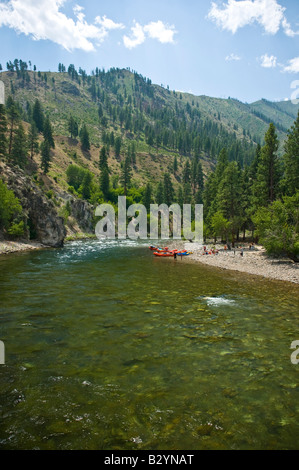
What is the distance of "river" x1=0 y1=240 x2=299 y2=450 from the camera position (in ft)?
21.4

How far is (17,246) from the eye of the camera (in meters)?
44.6

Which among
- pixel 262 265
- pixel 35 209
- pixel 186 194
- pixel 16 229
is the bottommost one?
pixel 262 265

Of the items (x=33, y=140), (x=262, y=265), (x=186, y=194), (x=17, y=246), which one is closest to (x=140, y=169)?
(x=186, y=194)

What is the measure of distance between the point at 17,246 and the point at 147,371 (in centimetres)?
4232

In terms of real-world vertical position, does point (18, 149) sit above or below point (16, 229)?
above

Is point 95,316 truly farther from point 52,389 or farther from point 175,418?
point 175,418

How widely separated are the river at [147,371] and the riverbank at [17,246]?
24.5 m

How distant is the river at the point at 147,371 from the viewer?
6512mm

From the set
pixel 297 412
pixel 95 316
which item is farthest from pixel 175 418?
pixel 95 316

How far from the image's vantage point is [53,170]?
99875 millimetres

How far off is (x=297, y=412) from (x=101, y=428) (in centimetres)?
573

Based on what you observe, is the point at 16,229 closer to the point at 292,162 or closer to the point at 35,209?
the point at 35,209

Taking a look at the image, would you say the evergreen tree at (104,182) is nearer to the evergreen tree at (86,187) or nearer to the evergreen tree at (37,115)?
the evergreen tree at (86,187)
